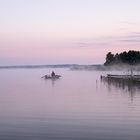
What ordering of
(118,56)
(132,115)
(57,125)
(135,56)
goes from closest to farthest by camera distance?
(57,125) → (132,115) → (135,56) → (118,56)

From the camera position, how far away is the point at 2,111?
40562 millimetres

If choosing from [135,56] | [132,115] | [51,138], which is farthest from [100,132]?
[135,56]

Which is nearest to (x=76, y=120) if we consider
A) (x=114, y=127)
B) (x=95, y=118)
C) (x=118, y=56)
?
(x=95, y=118)

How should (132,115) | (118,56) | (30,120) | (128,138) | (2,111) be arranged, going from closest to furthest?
(128,138)
(30,120)
(132,115)
(2,111)
(118,56)

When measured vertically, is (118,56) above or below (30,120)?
above

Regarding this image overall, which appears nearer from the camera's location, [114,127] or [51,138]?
[51,138]

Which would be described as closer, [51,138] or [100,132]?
[51,138]

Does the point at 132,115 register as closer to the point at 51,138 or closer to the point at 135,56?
the point at 51,138

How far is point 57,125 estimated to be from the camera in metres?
31.1

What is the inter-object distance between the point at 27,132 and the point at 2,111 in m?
13.1

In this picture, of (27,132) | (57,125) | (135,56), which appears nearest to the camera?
(27,132)

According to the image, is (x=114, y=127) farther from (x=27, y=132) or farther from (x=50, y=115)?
(x=50, y=115)

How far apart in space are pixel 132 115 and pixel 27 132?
1244 centimetres

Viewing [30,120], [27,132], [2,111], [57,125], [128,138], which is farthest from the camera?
[2,111]
